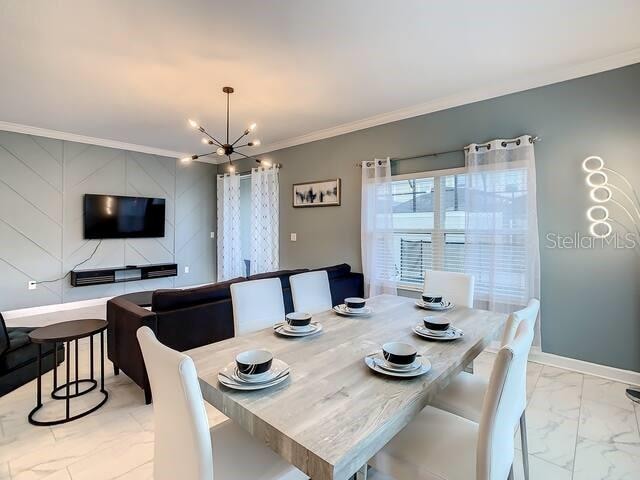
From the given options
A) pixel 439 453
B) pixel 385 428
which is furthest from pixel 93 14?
pixel 439 453

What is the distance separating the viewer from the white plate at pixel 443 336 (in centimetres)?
158

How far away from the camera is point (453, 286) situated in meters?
2.54

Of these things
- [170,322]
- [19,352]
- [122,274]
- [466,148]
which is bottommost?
[19,352]

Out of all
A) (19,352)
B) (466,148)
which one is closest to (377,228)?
(466,148)

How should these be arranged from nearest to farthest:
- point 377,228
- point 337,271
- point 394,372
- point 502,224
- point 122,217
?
point 394,372 → point 502,224 → point 337,271 → point 377,228 → point 122,217

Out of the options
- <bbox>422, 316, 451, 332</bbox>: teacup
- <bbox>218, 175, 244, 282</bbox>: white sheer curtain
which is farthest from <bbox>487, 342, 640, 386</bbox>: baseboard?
<bbox>218, 175, 244, 282</bbox>: white sheer curtain

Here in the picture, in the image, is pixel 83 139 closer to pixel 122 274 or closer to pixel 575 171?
pixel 122 274

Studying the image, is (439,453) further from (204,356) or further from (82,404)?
(82,404)

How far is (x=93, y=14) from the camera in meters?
2.20

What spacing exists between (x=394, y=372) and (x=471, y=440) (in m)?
0.44

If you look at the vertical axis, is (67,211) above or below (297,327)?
above

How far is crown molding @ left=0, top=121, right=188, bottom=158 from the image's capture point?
4.53m

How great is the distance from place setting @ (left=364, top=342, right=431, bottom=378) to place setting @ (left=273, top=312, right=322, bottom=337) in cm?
42

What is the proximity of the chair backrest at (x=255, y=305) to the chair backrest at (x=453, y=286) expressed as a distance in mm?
1269
